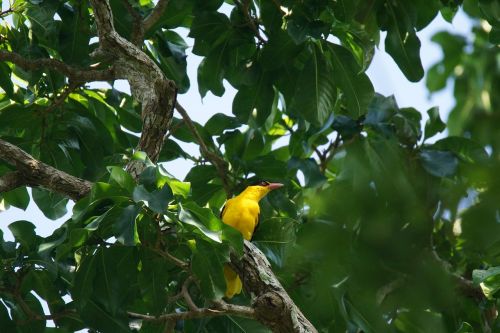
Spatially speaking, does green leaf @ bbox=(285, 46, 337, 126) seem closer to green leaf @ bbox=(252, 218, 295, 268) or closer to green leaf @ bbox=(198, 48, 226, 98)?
green leaf @ bbox=(198, 48, 226, 98)

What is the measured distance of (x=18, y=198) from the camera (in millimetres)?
4746

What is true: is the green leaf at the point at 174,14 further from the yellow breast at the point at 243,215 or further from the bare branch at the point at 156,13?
the yellow breast at the point at 243,215

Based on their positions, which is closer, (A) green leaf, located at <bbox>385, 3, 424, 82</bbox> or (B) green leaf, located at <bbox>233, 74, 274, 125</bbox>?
(A) green leaf, located at <bbox>385, 3, 424, 82</bbox>

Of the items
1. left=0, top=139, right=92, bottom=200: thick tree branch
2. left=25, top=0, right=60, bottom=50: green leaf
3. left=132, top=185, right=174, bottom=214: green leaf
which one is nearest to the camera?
left=132, top=185, right=174, bottom=214: green leaf

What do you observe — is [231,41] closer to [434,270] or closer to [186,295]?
[186,295]

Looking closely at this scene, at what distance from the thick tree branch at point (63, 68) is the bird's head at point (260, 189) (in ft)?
4.57

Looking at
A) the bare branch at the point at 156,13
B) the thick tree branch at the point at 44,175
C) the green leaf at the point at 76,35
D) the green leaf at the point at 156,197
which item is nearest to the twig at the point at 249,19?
the bare branch at the point at 156,13

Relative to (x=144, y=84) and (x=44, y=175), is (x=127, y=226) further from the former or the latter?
(x=144, y=84)

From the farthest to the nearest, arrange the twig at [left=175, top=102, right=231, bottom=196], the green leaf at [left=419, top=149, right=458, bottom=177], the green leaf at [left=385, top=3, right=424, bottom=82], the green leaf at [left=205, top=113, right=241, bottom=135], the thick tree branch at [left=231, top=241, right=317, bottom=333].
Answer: the green leaf at [left=205, top=113, right=241, bottom=135], the twig at [left=175, top=102, right=231, bottom=196], the green leaf at [left=419, top=149, right=458, bottom=177], the green leaf at [left=385, top=3, right=424, bottom=82], the thick tree branch at [left=231, top=241, right=317, bottom=333]

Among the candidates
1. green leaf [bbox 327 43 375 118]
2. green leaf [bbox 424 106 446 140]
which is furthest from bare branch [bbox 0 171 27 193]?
green leaf [bbox 424 106 446 140]

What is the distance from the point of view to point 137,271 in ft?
10.8

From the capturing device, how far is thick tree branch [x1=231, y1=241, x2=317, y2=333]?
290 cm

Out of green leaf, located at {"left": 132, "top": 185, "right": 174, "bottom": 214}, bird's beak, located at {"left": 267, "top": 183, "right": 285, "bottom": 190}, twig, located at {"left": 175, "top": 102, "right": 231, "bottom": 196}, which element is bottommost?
bird's beak, located at {"left": 267, "top": 183, "right": 285, "bottom": 190}

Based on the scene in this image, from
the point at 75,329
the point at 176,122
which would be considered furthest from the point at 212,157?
the point at 75,329
